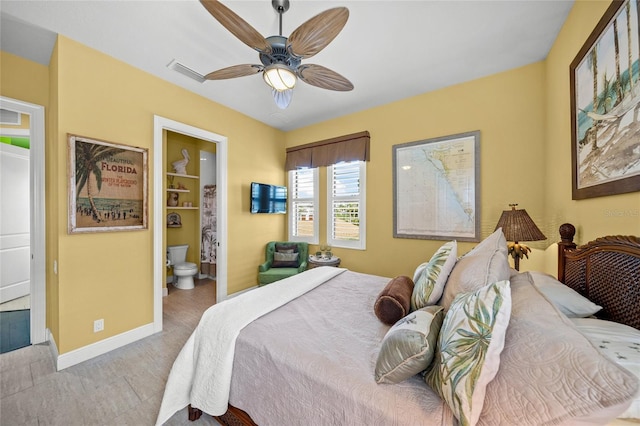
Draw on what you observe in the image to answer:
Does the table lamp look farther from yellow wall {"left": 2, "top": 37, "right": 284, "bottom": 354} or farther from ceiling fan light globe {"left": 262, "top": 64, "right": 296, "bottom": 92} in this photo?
yellow wall {"left": 2, "top": 37, "right": 284, "bottom": 354}

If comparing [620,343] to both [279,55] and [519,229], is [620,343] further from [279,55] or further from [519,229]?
[279,55]

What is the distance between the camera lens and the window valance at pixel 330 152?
3.50m

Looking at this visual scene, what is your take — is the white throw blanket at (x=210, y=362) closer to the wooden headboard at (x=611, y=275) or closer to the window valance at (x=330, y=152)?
the wooden headboard at (x=611, y=275)

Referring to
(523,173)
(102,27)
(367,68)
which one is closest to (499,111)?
(523,173)

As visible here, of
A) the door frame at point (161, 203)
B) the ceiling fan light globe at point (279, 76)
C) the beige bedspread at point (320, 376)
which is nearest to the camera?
the beige bedspread at point (320, 376)

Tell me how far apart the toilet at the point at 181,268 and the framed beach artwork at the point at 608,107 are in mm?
4837

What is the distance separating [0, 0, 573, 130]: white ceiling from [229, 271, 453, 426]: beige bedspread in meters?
2.23

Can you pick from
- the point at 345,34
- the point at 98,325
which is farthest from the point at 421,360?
the point at 98,325

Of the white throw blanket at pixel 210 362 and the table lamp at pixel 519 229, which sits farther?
the table lamp at pixel 519 229

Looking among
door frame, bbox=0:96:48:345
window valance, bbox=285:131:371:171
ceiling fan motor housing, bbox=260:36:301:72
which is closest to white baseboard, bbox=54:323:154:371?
door frame, bbox=0:96:48:345

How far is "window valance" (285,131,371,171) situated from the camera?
3501 mm

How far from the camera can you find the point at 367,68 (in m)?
2.52

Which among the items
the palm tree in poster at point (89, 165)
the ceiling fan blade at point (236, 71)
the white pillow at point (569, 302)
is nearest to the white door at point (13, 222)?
the palm tree in poster at point (89, 165)

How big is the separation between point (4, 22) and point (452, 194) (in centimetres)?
441
